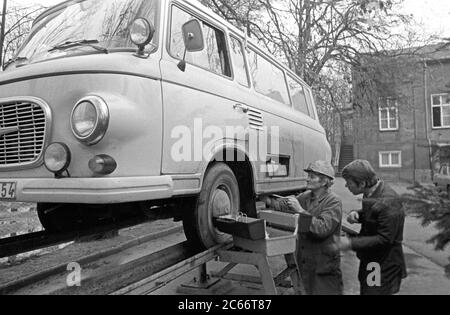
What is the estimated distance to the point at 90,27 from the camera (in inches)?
129

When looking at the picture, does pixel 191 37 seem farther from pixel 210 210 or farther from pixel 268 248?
pixel 268 248

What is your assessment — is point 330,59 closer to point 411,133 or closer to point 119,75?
point 411,133

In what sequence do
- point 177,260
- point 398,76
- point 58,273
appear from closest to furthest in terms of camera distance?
point 177,260, point 58,273, point 398,76

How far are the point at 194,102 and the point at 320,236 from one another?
1.42m

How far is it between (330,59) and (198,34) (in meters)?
13.7

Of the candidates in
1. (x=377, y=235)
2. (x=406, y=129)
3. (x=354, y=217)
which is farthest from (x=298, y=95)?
(x=406, y=129)

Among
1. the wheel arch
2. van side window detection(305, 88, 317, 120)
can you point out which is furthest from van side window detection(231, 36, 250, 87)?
van side window detection(305, 88, 317, 120)

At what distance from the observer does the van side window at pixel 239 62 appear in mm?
4133

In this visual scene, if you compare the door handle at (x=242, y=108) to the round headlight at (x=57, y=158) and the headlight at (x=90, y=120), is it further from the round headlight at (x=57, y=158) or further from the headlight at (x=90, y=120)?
the round headlight at (x=57, y=158)

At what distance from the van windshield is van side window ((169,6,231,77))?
21 centimetres

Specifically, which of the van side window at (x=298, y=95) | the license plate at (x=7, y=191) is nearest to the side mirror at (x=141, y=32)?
the license plate at (x=7, y=191)

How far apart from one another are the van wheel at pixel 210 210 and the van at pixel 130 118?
11mm

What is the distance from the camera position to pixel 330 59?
15711 mm
